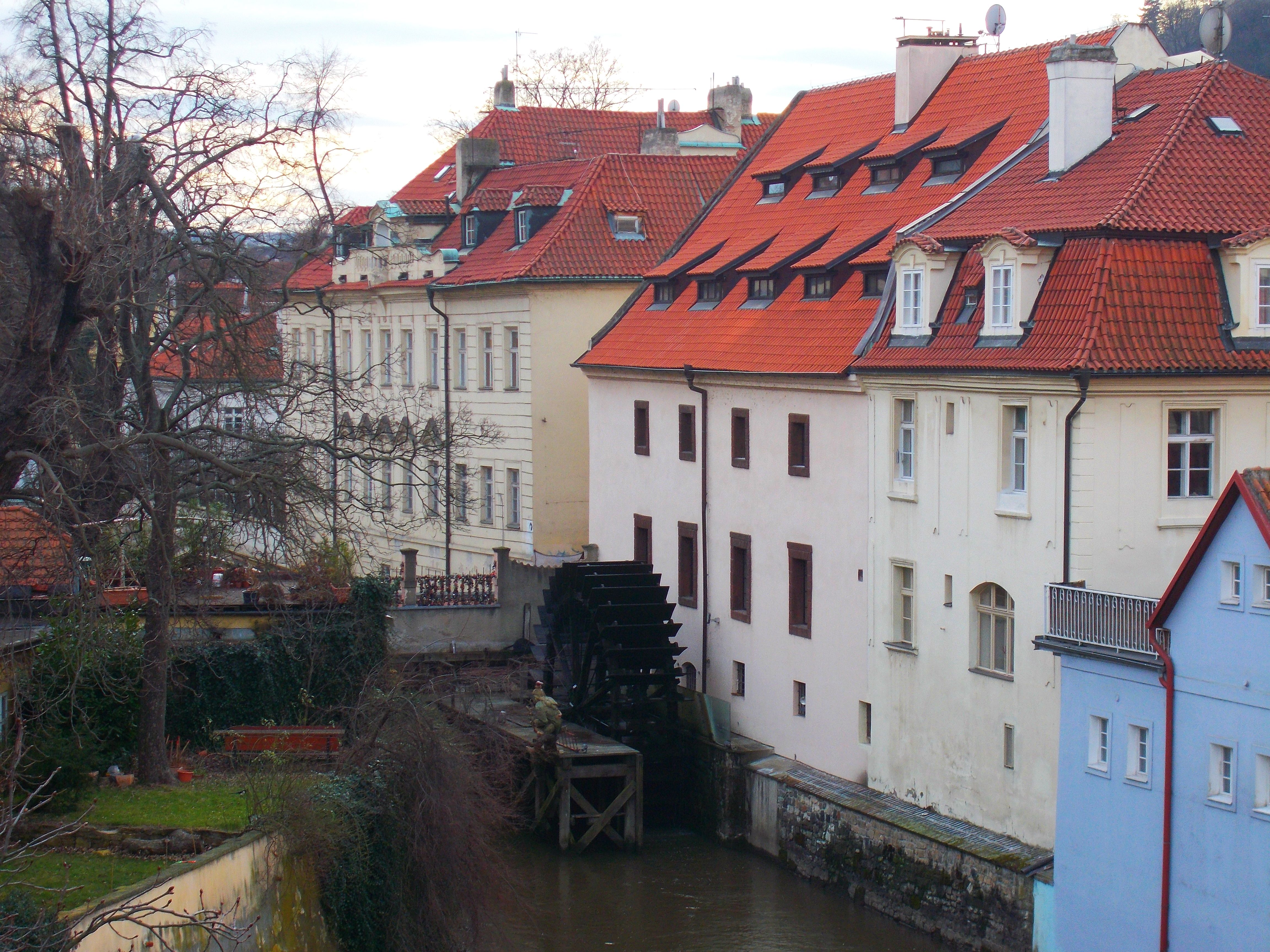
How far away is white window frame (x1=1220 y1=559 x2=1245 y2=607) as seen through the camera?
17078 millimetres

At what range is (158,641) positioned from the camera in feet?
66.7

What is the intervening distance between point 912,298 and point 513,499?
15191 mm

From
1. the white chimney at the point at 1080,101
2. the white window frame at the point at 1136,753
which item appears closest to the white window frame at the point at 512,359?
the white chimney at the point at 1080,101

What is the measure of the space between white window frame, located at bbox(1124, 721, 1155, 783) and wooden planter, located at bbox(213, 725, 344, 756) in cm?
946

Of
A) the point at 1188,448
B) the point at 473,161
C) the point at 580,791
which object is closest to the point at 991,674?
the point at 1188,448

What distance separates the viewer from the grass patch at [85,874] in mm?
14992

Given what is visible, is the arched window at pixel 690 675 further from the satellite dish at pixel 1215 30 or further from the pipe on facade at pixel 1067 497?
the satellite dish at pixel 1215 30

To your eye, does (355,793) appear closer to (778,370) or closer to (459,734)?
(459,734)

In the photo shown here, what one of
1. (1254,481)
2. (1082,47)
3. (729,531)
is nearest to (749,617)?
(729,531)

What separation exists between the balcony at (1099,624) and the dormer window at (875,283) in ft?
23.0

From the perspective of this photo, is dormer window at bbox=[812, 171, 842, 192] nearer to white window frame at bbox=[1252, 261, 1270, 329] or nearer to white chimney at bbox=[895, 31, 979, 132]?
white chimney at bbox=[895, 31, 979, 132]

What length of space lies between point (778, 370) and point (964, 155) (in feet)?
13.7

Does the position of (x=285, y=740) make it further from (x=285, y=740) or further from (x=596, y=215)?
(x=596, y=215)

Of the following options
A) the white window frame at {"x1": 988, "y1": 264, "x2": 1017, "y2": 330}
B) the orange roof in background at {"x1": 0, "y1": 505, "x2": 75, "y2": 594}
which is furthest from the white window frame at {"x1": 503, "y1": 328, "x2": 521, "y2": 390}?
the white window frame at {"x1": 988, "y1": 264, "x2": 1017, "y2": 330}
